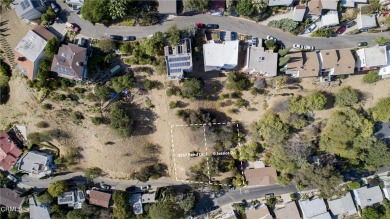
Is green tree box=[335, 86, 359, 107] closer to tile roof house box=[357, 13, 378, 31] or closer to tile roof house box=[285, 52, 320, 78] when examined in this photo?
tile roof house box=[285, 52, 320, 78]

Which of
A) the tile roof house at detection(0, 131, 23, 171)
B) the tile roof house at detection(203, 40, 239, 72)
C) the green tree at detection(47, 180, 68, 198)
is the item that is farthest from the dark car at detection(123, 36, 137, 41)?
the green tree at detection(47, 180, 68, 198)

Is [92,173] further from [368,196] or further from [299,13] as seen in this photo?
[368,196]

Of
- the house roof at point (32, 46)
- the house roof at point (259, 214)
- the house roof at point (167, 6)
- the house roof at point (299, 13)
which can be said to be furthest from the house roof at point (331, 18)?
the house roof at point (32, 46)

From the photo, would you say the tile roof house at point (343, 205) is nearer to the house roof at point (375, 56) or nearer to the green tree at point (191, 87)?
the house roof at point (375, 56)

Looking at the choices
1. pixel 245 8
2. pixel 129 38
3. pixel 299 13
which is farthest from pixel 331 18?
pixel 129 38

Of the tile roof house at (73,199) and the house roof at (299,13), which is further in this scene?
the tile roof house at (73,199)

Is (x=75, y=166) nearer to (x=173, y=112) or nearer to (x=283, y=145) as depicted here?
(x=173, y=112)

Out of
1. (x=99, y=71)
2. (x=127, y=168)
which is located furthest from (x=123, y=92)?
(x=127, y=168)
